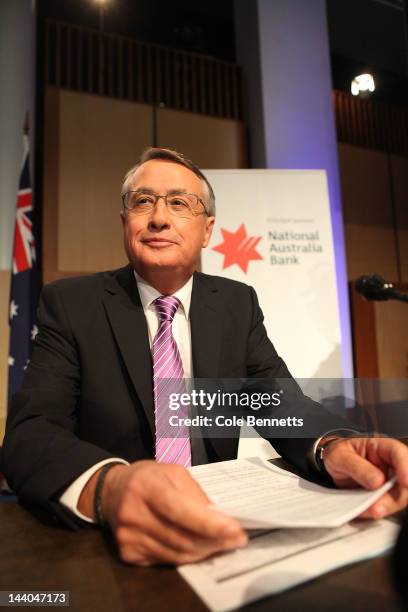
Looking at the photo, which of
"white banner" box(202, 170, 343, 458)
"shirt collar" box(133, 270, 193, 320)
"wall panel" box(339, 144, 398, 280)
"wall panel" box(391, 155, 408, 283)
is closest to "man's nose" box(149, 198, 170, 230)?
"shirt collar" box(133, 270, 193, 320)

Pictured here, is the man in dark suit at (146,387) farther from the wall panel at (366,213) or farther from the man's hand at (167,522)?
the wall panel at (366,213)

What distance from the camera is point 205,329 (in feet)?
3.74

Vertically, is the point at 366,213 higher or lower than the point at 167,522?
higher

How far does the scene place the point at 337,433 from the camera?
733 mm

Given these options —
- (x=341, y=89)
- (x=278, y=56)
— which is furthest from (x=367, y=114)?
(x=278, y=56)

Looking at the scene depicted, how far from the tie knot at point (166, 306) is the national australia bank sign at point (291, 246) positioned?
5.42ft

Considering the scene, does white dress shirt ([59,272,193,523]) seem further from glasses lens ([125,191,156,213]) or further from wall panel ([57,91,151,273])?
wall panel ([57,91,151,273])

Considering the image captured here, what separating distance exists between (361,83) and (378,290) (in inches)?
174

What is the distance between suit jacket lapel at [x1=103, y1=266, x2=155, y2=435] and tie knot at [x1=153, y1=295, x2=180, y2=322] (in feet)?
0.18

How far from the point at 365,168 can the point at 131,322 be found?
4.23 meters

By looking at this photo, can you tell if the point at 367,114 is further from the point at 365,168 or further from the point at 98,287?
the point at 98,287

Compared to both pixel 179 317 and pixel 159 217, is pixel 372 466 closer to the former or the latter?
pixel 179 317

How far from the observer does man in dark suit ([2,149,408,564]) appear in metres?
0.44

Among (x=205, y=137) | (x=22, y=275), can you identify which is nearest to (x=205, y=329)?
(x=22, y=275)
